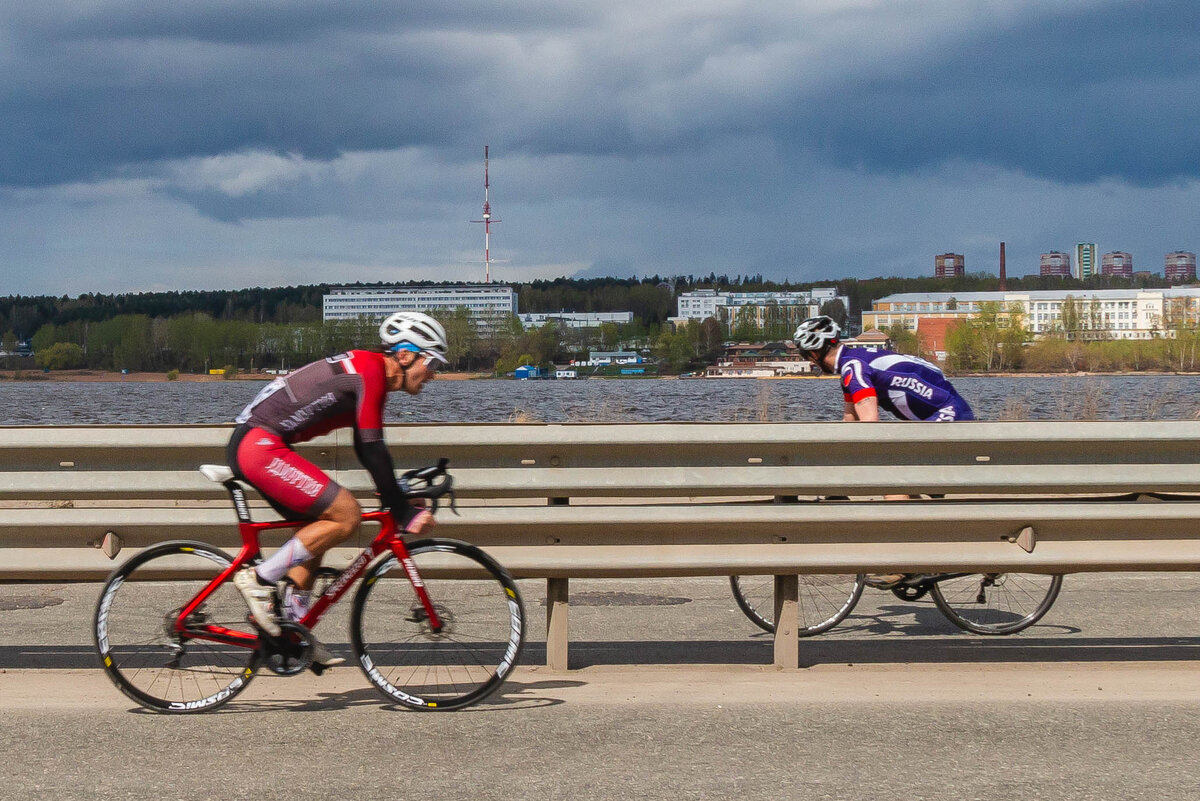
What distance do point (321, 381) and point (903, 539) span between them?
2.74 m

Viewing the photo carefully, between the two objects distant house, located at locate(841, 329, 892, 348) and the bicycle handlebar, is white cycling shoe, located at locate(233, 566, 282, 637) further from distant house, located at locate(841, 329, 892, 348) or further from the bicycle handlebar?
distant house, located at locate(841, 329, 892, 348)

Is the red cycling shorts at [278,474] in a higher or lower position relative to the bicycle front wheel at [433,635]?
higher

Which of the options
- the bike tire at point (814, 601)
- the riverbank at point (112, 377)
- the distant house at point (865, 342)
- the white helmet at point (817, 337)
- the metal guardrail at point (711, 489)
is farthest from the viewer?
the riverbank at point (112, 377)

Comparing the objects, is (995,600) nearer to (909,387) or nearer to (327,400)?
(909,387)

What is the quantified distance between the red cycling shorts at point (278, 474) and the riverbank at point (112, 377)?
147935 mm

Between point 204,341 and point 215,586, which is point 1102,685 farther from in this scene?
point 204,341

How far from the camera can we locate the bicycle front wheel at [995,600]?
23.6 feet

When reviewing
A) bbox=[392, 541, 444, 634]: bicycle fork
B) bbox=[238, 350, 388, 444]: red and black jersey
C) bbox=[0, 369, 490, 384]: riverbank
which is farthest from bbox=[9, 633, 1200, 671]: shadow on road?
bbox=[0, 369, 490, 384]: riverbank

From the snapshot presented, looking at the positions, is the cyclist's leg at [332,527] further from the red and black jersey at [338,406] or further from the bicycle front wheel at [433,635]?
the bicycle front wheel at [433,635]

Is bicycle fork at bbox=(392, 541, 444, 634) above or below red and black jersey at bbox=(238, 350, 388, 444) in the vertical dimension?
below

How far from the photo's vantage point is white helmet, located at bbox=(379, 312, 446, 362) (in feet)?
17.2

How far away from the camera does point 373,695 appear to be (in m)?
5.86

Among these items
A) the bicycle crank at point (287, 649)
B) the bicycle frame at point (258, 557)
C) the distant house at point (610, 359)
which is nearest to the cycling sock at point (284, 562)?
the bicycle frame at point (258, 557)

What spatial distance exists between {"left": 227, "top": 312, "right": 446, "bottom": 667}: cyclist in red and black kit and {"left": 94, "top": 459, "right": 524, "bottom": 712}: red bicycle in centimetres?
13
